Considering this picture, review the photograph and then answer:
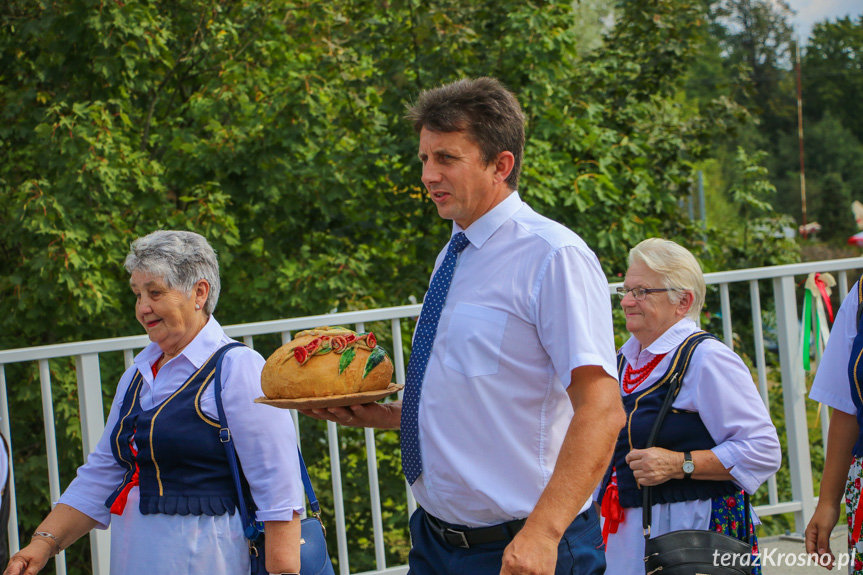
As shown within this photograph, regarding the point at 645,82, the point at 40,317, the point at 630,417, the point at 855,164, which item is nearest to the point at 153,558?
the point at 630,417

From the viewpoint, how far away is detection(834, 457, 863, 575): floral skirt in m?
2.44

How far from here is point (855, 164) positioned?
222 feet

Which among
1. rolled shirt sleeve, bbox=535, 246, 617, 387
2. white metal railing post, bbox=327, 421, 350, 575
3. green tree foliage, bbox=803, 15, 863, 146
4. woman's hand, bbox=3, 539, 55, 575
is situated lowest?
white metal railing post, bbox=327, 421, 350, 575

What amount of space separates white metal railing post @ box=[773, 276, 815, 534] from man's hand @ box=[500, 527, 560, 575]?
301 centimetres

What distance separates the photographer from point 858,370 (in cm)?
245

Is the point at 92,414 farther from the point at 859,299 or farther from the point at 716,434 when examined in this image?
the point at 859,299

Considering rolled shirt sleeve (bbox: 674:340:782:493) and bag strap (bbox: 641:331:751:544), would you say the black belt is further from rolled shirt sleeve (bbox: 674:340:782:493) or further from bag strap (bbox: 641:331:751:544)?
rolled shirt sleeve (bbox: 674:340:782:493)

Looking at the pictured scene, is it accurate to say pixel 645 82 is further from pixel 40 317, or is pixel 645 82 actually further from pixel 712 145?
pixel 40 317

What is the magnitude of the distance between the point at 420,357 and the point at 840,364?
1427 millimetres

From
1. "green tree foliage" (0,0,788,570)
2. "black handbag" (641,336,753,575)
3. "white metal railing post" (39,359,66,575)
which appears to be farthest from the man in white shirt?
"green tree foliage" (0,0,788,570)

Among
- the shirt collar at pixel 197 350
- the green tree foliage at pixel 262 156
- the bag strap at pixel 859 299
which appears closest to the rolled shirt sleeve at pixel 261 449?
the shirt collar at pixel 197 350

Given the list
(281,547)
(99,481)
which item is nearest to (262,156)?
(99,481)

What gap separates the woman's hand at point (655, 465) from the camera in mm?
2645

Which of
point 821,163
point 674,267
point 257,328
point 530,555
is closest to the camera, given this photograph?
point 530,555
